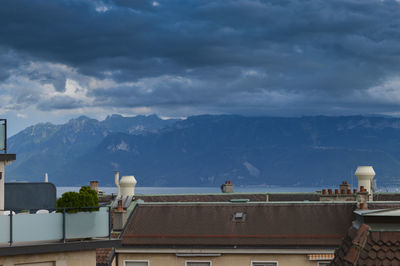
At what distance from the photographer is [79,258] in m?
21.3

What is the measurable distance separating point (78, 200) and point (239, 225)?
1584 centimetres

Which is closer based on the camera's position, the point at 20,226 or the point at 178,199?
the point at 20,226

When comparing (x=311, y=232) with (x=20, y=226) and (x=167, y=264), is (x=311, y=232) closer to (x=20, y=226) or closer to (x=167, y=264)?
(x=167, y=264)

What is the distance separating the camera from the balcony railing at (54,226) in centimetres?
1956

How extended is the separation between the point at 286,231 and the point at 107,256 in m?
9.04

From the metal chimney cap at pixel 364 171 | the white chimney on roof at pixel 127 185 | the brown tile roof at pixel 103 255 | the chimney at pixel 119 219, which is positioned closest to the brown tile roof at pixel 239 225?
the chimney at pixel 119 219

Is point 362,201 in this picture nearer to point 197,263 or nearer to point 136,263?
point 197,263

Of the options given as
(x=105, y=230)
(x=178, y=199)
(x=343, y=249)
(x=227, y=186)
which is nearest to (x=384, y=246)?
(x=343, y=249)

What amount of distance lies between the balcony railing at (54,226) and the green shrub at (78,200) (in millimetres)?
164

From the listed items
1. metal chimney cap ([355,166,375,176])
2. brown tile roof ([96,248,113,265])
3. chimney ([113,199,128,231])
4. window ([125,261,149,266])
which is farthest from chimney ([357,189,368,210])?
brown tile roof ([96,248,113,265])

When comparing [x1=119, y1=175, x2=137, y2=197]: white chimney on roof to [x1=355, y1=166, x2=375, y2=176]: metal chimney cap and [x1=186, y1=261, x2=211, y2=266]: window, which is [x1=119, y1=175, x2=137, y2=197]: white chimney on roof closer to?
[x1=355, y1=166, x2=375, y2=176]: metal chimney cap

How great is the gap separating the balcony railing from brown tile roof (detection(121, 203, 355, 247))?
1359 cm

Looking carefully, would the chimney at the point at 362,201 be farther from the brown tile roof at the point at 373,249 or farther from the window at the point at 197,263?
the brown tile roof at the point at 373,249

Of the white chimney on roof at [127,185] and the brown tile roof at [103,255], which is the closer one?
the brown tile roof at [103,255]
